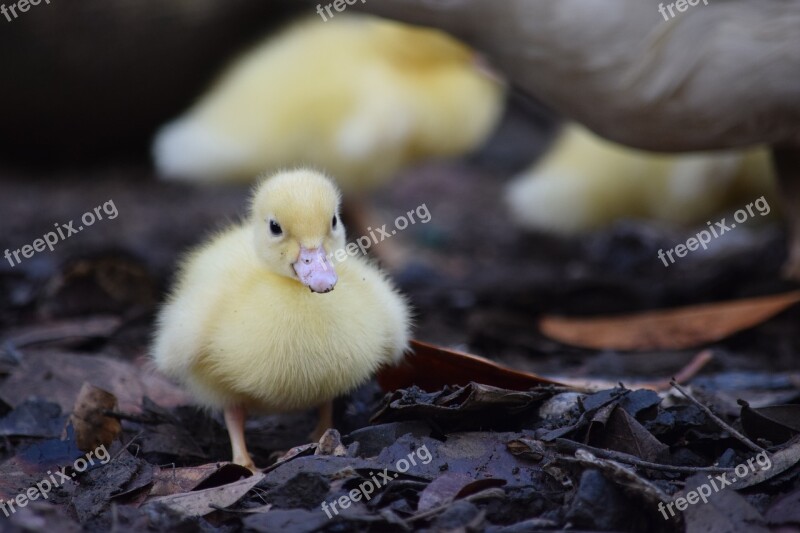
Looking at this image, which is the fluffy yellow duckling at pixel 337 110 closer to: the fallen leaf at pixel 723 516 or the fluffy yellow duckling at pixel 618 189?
the fluffy yellow duckling at pixel 618 189

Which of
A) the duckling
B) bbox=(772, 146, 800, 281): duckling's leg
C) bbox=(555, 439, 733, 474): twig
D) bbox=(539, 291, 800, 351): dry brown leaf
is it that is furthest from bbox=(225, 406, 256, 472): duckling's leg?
bbox=(772, 146, 800, 281): duckling's leg

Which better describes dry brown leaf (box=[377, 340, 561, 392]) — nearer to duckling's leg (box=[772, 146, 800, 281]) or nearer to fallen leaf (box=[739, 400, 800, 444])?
fallen leaf (box=[739, 400, 800, 444])

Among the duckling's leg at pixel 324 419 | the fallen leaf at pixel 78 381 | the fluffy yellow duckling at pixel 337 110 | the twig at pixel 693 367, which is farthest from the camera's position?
the fluffy yellow duckling at pixel 337 110

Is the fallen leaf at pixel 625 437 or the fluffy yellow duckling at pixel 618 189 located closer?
the fallen leaf at pixel 625 437

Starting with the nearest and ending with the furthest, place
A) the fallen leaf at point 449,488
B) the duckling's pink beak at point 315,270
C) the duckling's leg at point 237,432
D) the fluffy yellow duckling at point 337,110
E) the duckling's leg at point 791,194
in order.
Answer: the fallen leaf at point 449,488 → the duckling's pink beak at point 315,270 → the duckling's leg at point 237,432 → the duckling's leg at point 791,194 → the fluffy yellow duckling at point 337,110

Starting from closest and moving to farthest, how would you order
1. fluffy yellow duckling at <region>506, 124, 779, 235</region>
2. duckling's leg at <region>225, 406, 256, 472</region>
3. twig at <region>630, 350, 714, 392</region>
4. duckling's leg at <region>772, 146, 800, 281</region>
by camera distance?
1. duckling's leg at <region>225, 406, 256, 472</region>
2. twig at <region>630, 350, 714, 392</region>
3. duckling's leg at <region>772, 146, 800, 281</region>
4. fluffy yellow duckling at <region>506, 124, 779, 235</region>

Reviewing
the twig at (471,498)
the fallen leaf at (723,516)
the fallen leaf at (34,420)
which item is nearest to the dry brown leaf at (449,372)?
the twig at (471,498)

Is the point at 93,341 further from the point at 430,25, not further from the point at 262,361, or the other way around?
the point at 430,25
